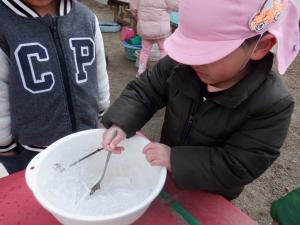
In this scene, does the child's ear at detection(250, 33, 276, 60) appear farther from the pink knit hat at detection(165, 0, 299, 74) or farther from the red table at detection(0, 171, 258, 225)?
the red table at detection(0, 171, 258, 225)

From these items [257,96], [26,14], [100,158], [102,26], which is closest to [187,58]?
[257,96]

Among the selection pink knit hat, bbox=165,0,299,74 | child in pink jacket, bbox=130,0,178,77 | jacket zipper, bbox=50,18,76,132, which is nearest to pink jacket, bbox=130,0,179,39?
child in pink jacket, bbox=130,0,178,77

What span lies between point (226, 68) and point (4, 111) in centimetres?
66

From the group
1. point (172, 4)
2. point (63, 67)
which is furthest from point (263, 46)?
point (172, 4)

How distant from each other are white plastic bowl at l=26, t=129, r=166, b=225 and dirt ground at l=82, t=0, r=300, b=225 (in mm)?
1078

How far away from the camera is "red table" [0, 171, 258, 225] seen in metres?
0.75

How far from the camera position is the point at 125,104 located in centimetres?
88

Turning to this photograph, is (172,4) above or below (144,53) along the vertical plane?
above

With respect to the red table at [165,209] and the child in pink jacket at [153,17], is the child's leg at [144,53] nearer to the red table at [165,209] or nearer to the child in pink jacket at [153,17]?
the child in pink jacket at [153,17]

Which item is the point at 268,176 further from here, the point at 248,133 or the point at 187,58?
the point at 187,58

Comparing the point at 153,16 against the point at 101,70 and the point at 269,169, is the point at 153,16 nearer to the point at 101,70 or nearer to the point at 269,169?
the point at 269,169

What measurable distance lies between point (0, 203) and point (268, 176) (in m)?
1.58

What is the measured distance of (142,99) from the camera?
2.96 feet

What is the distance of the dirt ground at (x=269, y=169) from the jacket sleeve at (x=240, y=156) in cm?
102
